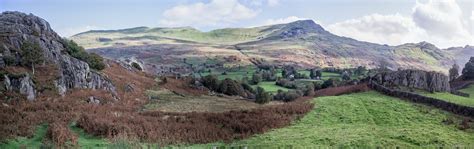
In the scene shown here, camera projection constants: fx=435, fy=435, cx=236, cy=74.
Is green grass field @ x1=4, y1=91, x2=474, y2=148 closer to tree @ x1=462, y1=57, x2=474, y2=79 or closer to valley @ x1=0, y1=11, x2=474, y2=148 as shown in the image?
valley @ x1=0, y1=11, x2=474, y2=148

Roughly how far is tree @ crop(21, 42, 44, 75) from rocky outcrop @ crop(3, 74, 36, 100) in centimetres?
740

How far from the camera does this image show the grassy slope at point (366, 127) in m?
34.3

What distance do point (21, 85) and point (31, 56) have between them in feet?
31.2

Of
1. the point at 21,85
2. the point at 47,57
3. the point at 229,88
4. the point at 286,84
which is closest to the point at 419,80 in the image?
the point at 229,88

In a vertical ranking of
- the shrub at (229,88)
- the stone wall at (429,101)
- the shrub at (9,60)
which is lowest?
the shrub at (229,88)

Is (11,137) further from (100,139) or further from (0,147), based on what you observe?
(100,139)

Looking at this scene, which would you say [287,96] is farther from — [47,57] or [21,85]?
[21,85]

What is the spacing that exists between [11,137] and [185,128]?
14646 millimetres

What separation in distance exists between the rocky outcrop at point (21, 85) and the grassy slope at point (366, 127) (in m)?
24.5

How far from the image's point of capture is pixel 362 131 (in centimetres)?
3741

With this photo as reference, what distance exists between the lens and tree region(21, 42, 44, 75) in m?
55.1

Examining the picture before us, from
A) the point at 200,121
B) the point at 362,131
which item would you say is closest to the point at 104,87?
the point at 200,121

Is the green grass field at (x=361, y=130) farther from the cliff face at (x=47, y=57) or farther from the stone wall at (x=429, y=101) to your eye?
the cliff face at (x=47, y=57)

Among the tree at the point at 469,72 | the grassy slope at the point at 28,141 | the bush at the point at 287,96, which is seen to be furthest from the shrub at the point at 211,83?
the grassy slope at the point at 28,141
